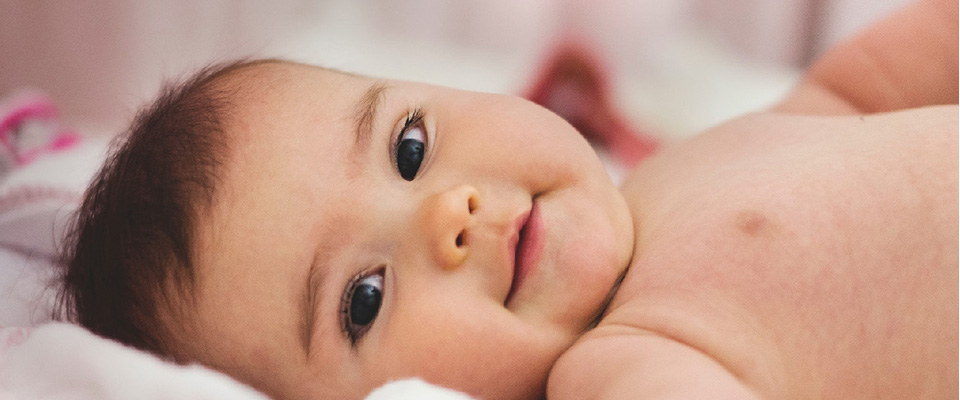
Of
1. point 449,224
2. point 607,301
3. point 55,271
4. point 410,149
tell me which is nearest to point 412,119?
point 410,149

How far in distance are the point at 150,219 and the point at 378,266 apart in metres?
0.23

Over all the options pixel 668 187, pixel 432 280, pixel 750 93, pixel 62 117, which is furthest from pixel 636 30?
pixel 62 117

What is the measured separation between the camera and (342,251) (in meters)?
0.78

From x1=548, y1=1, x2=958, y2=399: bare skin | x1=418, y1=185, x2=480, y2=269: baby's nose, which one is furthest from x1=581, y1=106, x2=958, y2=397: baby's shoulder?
x1=418, y1=185, x2=480, y2=269: baby's nose

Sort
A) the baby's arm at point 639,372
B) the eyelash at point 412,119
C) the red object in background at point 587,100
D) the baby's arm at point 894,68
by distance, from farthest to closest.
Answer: the red object in background at point 587,100, the baby's arm at point 894,68, the eyelash at point 412,119, the baby's arm at point 639,372

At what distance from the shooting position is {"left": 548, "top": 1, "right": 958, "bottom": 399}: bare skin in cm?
72

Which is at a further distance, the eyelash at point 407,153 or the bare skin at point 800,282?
the eyelash at point 407,153

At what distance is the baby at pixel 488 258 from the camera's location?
2.42 feet

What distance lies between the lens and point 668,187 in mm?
953

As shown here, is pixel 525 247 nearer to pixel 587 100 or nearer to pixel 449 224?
pixel 449 224

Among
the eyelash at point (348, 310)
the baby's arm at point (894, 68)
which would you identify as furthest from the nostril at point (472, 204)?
the baby's arm at point (894, 68)

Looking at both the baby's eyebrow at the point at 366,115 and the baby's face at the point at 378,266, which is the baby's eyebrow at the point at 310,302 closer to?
the baby's face at the point at 378,266

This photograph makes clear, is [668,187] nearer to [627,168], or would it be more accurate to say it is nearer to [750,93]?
[627,168]

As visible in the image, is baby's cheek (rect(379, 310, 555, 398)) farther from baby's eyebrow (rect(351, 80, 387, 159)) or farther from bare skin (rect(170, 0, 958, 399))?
baby's eyebrow (rect(351, 80, 387, 159))
